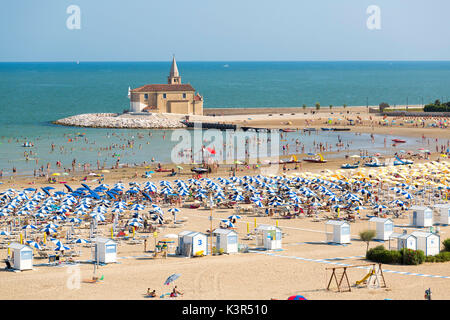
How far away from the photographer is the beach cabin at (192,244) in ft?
88.2

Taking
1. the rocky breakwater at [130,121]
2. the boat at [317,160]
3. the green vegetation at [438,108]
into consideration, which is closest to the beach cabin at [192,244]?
the boat at [317,160]

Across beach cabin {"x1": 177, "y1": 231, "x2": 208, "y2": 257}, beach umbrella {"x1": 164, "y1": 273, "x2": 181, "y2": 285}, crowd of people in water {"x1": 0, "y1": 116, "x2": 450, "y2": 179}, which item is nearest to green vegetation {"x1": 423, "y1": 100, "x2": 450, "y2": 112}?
crowd of people in water {"x1": 0, "y1": 116, "x2": 450, "y2": 179}

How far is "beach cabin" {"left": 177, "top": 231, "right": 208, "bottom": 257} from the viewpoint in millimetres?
26875

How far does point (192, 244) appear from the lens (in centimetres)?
2684

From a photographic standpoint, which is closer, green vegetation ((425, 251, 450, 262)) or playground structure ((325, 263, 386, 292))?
playground structure ((325, 263, 386, 292))

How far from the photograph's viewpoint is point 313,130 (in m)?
84.2

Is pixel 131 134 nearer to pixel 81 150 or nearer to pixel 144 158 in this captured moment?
pixel 81 150

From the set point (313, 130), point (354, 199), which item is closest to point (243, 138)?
point (313, 130)

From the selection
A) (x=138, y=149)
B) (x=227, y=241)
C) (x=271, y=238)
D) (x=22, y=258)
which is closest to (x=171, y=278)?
(x=227, y=241)

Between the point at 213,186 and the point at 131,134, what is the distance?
4332 centimetres

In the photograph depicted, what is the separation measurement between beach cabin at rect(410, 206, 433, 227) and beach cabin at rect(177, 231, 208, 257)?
1204 cm

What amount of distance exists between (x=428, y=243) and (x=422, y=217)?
652 centimetres

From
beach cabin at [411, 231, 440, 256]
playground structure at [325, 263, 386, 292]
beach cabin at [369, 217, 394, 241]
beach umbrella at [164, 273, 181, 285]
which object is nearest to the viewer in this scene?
playground structure at [325, 263, 386, 292]

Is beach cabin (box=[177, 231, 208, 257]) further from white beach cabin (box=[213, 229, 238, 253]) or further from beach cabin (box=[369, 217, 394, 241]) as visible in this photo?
beach cabin (box=[369, 217, 394, 241])
